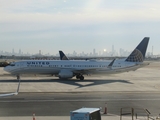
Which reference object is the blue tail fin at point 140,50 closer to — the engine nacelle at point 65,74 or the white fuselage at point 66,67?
the white fuselage at point 66,67

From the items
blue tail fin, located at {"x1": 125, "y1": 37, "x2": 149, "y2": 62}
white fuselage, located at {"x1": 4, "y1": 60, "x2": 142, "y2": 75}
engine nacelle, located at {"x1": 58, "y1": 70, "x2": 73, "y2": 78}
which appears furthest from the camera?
blue tail fin, located at {"x1": 125, "y1": 37, "x2": 149, "y2": 62}

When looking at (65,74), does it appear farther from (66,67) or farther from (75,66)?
(75,66)

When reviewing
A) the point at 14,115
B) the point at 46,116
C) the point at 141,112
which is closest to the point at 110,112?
the point at 141,112

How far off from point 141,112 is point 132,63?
3283cm

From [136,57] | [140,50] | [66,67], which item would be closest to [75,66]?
[66,67]

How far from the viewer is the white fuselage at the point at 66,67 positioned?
54500mm

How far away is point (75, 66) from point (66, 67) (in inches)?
Result: 72.0

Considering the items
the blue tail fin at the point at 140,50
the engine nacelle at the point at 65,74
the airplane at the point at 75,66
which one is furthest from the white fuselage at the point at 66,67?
the blue tail fin at the point at 140,50

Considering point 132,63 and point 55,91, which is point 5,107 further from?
point 132,63

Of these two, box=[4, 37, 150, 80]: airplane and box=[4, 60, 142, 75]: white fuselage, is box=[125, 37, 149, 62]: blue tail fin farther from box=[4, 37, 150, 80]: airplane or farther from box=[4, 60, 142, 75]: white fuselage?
box=[4, 60, 142, 75]: white fuselage

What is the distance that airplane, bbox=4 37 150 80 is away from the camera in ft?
179

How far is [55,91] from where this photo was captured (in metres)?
39.0

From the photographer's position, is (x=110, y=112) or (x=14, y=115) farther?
(x=110, y=112)

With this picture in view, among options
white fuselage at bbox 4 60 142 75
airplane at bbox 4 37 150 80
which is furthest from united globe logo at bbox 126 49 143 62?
white fuselage at bbox 4 60 142 75
